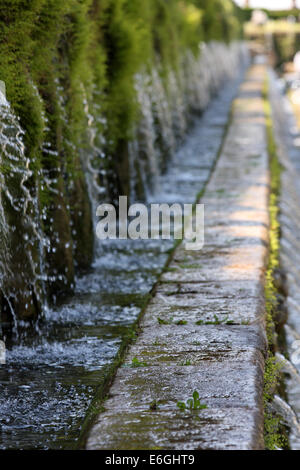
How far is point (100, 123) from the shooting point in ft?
22.0

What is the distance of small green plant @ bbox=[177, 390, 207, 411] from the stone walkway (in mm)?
22

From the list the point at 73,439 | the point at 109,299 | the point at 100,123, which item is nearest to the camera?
the point at 73,439

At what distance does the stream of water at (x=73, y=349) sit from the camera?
128 inches

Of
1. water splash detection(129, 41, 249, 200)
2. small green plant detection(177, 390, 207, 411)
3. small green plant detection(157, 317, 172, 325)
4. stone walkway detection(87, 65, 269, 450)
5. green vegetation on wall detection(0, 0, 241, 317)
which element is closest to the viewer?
stone walkway detection(87, 65, 269, 450)

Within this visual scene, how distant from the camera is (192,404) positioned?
2879mm

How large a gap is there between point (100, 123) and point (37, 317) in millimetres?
2625

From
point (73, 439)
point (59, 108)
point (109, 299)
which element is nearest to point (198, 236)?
point (109, 299)

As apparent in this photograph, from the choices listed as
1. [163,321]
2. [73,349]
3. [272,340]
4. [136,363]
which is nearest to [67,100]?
[73,349]

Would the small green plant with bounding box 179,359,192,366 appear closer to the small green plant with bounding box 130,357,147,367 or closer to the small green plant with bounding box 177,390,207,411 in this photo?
the small green plant with bounding box 130,357,147,367

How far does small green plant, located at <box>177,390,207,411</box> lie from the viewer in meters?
2.87

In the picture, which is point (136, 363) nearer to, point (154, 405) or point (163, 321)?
point (154, 405)

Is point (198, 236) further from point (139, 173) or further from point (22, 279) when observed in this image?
point (139, 173)

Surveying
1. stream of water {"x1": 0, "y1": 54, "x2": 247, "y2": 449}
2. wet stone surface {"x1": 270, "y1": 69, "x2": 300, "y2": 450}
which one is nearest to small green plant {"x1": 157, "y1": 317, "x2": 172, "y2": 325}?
stream of water {"x1": 0, "y1": 54, "x2": 247, "y2": 449}

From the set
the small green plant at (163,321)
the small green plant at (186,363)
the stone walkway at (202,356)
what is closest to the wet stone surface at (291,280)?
the stone walkway at (202,356)
